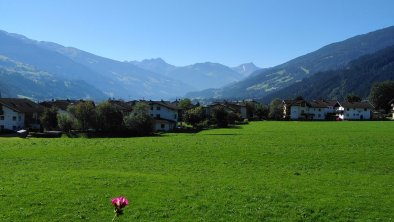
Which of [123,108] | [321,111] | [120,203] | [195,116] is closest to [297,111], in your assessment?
[321,111]

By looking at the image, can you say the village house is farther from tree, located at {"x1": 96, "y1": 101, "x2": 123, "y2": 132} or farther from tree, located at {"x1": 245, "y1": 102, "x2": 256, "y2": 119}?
tree, located at {"x1": 96, "y1": 101, "x2": 123, "y2": 132}

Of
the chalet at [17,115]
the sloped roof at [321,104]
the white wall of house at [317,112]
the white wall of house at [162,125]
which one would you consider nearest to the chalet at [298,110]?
the white wall of house at [317,112]

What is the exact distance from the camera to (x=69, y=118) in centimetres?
8712

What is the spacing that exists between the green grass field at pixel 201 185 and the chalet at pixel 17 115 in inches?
2197

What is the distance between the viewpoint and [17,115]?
97750mm

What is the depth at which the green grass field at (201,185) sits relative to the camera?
20953 millimetres

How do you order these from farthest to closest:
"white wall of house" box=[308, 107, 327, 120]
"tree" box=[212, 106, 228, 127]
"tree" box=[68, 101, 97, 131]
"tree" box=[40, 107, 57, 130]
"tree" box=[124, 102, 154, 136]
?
"white wall of house" box=[308, 107, 327, 120] → "tree" box=[212, 106, 228, 127] → "tree" box=[40, 107, 57, 130] → "tree" box=[68, 101, 97, 131] → "tree" box=[124, 102, 154, 136]

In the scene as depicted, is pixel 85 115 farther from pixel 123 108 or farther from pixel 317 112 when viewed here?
pixel 317 112

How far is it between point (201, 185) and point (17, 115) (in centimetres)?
8161

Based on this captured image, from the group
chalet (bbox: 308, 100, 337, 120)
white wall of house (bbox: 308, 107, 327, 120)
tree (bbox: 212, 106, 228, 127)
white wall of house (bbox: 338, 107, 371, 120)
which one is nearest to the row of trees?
tree (bbox: 212, 106, 228, 127)

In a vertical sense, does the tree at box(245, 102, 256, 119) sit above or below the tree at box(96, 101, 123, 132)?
above

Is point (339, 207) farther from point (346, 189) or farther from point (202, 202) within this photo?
point (202, 202)

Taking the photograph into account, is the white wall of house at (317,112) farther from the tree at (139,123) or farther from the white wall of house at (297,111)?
the tree at (139,123)

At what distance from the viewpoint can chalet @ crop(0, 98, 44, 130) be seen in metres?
96.9
